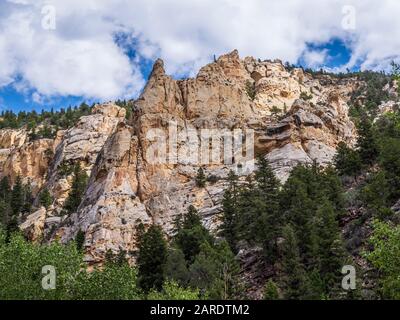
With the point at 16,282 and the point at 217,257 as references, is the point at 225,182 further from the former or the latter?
the point at 16,282

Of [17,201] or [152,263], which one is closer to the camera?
[152,263]

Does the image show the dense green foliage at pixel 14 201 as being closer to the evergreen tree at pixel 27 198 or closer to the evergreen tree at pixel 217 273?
the evergreen tree at pixel 27 198

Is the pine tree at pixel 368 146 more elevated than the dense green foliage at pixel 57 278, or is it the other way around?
the pine tree at pixel 368 146

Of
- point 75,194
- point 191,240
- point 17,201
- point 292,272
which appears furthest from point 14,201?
point 292,272

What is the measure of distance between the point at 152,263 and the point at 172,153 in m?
35.9

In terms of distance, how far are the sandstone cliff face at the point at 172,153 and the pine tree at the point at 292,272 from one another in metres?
26.0

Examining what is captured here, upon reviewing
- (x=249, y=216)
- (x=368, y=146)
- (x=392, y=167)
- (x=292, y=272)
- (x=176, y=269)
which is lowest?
(x=292, y=272)

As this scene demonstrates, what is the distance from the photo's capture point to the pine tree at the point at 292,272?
37.4 m

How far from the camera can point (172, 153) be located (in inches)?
3415

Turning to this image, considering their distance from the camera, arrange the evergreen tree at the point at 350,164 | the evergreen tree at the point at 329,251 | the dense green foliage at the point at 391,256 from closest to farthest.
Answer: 1. the dense green foliage at the point at 391,256
2. the evergreen tree at the point at 329,251
3. the evergreen tree at the point at 350,164

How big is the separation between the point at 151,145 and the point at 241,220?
31.5m

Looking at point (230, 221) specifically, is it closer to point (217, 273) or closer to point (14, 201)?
point (217, 273)

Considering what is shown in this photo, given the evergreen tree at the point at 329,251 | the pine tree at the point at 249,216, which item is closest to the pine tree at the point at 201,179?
the pine tree at the point at 249,216

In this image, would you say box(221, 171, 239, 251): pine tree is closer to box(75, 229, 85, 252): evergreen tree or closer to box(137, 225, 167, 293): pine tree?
box(137, 225, 167, 293): pine tree
